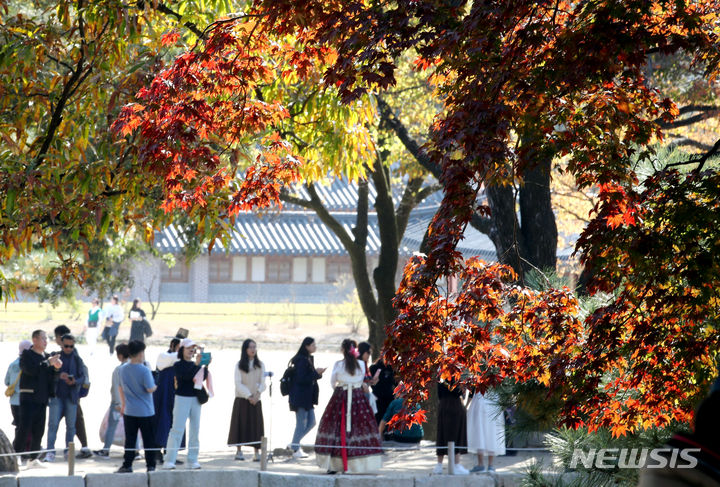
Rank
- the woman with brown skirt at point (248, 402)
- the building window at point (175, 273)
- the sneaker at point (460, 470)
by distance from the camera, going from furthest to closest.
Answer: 1. the building window at point (175, 273)
2. the woman with brown skirt at point (248, 402)
3. the sneaker at point (460, 470)

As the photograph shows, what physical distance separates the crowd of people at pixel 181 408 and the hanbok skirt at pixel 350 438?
0.04 feet

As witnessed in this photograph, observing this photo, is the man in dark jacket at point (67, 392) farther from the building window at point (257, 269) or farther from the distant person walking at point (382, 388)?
the building window at point (257, 269)

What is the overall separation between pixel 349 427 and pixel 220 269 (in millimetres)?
28138

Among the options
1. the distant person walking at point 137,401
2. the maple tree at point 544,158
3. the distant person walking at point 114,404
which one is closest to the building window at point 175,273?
the distant person walking at point 114,404

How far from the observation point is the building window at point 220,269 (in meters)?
37.5

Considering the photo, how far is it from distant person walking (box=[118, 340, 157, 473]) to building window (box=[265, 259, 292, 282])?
28409 mm

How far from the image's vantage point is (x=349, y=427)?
10305mm

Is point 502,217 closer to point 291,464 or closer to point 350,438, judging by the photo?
point 350,438

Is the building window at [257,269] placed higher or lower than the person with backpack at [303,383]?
higher

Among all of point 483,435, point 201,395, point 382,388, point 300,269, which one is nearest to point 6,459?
point 201,395

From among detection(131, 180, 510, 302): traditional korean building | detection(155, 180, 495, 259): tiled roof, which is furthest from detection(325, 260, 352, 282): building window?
detection(155, 180, 495, 259): tiled roof

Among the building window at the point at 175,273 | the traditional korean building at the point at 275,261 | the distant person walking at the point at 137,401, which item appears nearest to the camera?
the distant person walking at the point at 137,401

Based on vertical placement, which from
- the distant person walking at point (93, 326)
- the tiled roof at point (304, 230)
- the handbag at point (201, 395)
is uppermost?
the tiled roof at point (304, 230)

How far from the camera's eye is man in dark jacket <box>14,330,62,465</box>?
1046cm
